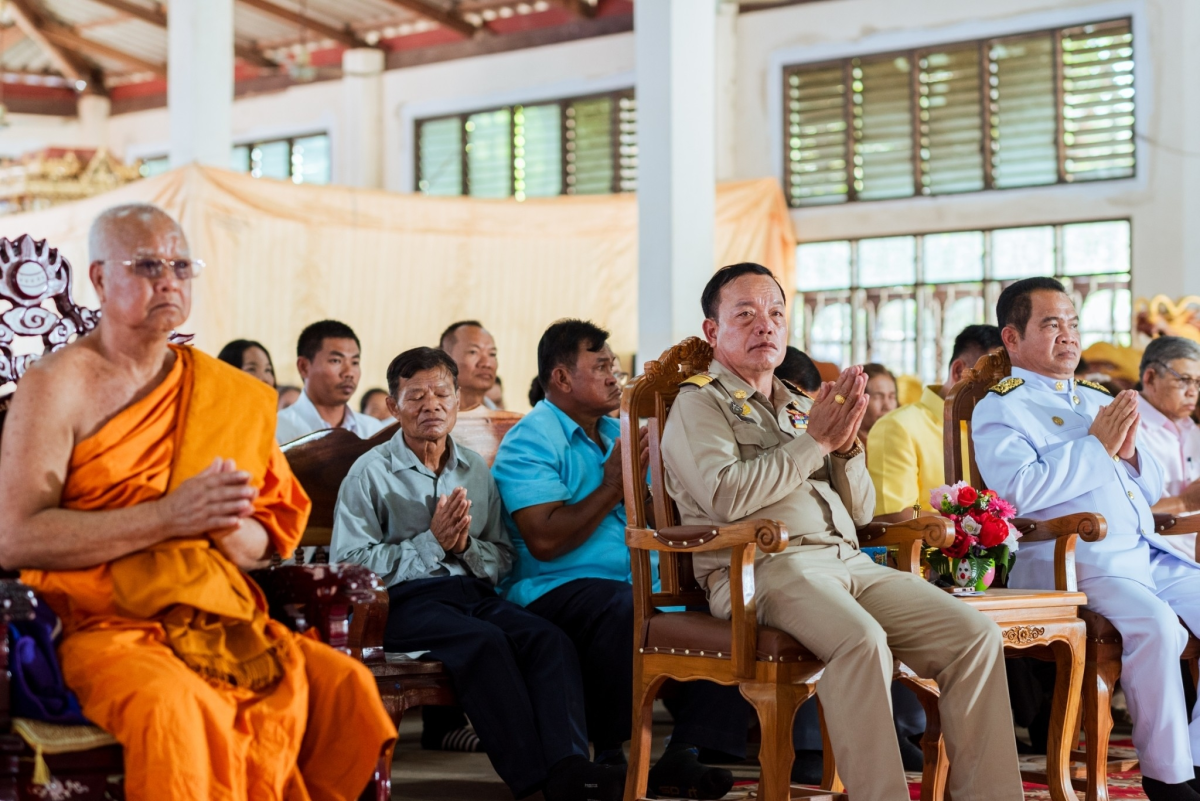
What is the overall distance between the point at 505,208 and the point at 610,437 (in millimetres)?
5813

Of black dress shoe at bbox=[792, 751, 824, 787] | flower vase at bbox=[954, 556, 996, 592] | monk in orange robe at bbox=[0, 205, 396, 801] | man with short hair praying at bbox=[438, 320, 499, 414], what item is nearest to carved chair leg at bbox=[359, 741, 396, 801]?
monk in orange robe at bbox=[0, 205, 396, 801]

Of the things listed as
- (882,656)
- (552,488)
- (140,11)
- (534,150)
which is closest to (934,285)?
(534,150)

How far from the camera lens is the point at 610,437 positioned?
4137 millimetres

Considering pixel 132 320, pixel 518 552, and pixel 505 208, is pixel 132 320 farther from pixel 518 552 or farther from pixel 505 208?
pixel 505 208

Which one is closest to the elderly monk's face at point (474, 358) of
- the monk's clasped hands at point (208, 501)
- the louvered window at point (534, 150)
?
the monk's clasped hands at point (208, 501)

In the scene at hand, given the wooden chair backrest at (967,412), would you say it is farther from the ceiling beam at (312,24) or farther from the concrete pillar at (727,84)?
the ceiling beam at (312,24)

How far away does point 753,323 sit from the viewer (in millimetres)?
3369

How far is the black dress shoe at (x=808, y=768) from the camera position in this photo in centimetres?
391

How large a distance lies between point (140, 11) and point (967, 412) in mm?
12062

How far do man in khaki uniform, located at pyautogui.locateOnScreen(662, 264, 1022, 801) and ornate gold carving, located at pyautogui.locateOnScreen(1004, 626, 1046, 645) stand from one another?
299 mm

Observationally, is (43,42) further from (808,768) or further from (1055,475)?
(1055,475)

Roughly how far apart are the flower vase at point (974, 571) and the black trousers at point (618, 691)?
26.6 inches

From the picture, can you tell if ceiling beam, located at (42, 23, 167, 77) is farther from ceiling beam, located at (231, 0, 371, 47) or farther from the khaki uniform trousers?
the khaki uniform trousers

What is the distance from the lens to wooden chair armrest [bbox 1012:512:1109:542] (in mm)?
3643
